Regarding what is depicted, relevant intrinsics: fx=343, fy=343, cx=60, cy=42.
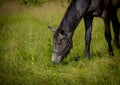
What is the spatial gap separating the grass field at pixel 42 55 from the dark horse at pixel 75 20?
0.10 m

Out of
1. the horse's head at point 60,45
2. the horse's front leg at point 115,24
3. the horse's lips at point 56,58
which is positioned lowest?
the horse's lips at point 56,58

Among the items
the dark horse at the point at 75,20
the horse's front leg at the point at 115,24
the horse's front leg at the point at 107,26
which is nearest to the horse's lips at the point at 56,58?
the dark horse at the point at 75,20

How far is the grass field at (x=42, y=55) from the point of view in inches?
118

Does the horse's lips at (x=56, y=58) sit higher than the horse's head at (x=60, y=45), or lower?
lower

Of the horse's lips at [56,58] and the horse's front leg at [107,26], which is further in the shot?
the horse's front leg at [107,26]

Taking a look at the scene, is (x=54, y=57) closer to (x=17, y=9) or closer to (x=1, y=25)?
(x=1, y=25)

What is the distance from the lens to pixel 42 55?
365 centimetres

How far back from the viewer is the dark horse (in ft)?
11.6

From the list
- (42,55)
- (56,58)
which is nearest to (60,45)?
(56,58)

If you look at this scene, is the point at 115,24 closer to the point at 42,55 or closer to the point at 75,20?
the point at 75,20

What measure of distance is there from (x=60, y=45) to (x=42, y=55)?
244mm

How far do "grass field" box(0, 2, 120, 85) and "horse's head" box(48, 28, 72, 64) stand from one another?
7cm

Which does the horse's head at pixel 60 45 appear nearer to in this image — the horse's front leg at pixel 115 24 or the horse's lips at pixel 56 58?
the horse's lips at pixel 56 58

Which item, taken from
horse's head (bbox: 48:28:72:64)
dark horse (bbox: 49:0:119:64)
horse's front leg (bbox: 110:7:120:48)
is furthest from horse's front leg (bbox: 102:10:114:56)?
horse's head (bbox: 48:28:72:64)
